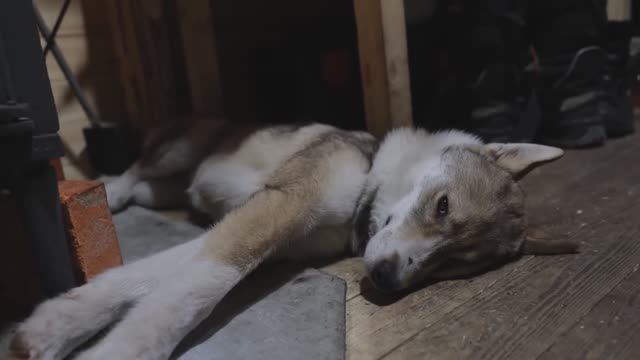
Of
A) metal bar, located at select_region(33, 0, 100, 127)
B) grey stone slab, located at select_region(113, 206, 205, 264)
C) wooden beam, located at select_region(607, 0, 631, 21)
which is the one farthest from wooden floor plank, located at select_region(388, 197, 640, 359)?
wooden beam, located at select_region(607, 0, 631, 21)

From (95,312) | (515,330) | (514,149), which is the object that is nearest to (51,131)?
(95,312)

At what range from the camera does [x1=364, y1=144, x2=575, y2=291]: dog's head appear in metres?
1.50

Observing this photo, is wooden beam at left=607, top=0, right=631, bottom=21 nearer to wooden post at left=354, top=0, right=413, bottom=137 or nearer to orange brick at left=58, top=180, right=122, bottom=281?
wooden post at left=354, top=0, right=413, bottom=137

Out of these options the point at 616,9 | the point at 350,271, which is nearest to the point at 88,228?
the point at 350,271

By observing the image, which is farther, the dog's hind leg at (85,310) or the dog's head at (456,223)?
the dog's head at (456,223)

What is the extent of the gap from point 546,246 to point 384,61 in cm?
93

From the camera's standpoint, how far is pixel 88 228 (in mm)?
1540

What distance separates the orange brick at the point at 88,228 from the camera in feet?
4.87

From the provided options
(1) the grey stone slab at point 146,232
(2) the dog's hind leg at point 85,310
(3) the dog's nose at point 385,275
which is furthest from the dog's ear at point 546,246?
(1) the grey stone slab at point 146,232

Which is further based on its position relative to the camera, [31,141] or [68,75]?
[68,75]

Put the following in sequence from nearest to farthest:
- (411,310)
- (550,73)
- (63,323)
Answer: (63,323) → (411,310) → (550,73)

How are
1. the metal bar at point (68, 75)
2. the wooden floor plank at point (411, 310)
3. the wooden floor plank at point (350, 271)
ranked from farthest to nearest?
1. the metal bar at point (68, 75)
2. the wooden floor plank at point (350, 271)
3. the wooden floor plank at point (411, 310)

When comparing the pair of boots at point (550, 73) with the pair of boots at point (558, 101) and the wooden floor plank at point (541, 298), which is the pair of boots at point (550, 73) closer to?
the pair of boots at point (558, 101)

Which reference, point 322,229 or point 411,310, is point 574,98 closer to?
point 322,229
